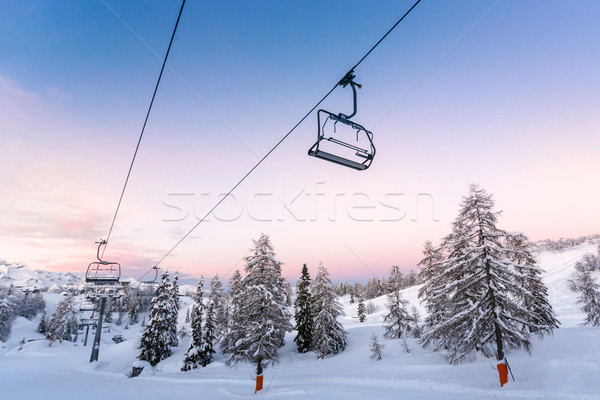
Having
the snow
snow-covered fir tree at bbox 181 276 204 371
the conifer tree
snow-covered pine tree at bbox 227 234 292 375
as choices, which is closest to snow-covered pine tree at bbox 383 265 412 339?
the conifer tree

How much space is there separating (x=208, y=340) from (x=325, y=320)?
56.5 feet

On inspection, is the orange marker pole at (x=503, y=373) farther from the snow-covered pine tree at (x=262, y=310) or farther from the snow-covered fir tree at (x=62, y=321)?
the snow-covered fir tree at (x=62, y=321)

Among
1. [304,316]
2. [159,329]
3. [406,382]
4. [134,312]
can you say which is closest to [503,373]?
[406,382]

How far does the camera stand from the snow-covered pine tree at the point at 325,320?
1535 inches

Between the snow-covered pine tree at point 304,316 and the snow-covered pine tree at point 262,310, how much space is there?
19.6 metres

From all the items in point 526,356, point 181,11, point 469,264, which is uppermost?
point 181,11

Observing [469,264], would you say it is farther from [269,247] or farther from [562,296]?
[562,296]

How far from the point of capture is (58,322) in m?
71.6

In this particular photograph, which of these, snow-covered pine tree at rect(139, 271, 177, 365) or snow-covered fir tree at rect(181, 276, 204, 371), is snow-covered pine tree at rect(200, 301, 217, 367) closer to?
snow-covered fir tree at rect(181, 276, 204, 371)

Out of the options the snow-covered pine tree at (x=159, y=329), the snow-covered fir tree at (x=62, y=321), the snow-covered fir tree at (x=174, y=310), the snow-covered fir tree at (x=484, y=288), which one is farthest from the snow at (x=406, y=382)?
the snow-covered fir tree at (x=62, y=321)

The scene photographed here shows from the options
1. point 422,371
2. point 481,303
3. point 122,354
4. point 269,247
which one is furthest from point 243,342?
point 122,354

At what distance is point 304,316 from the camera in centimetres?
4431

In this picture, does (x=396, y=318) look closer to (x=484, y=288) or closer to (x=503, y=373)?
(x=484, y=288)

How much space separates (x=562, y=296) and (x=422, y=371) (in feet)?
343
